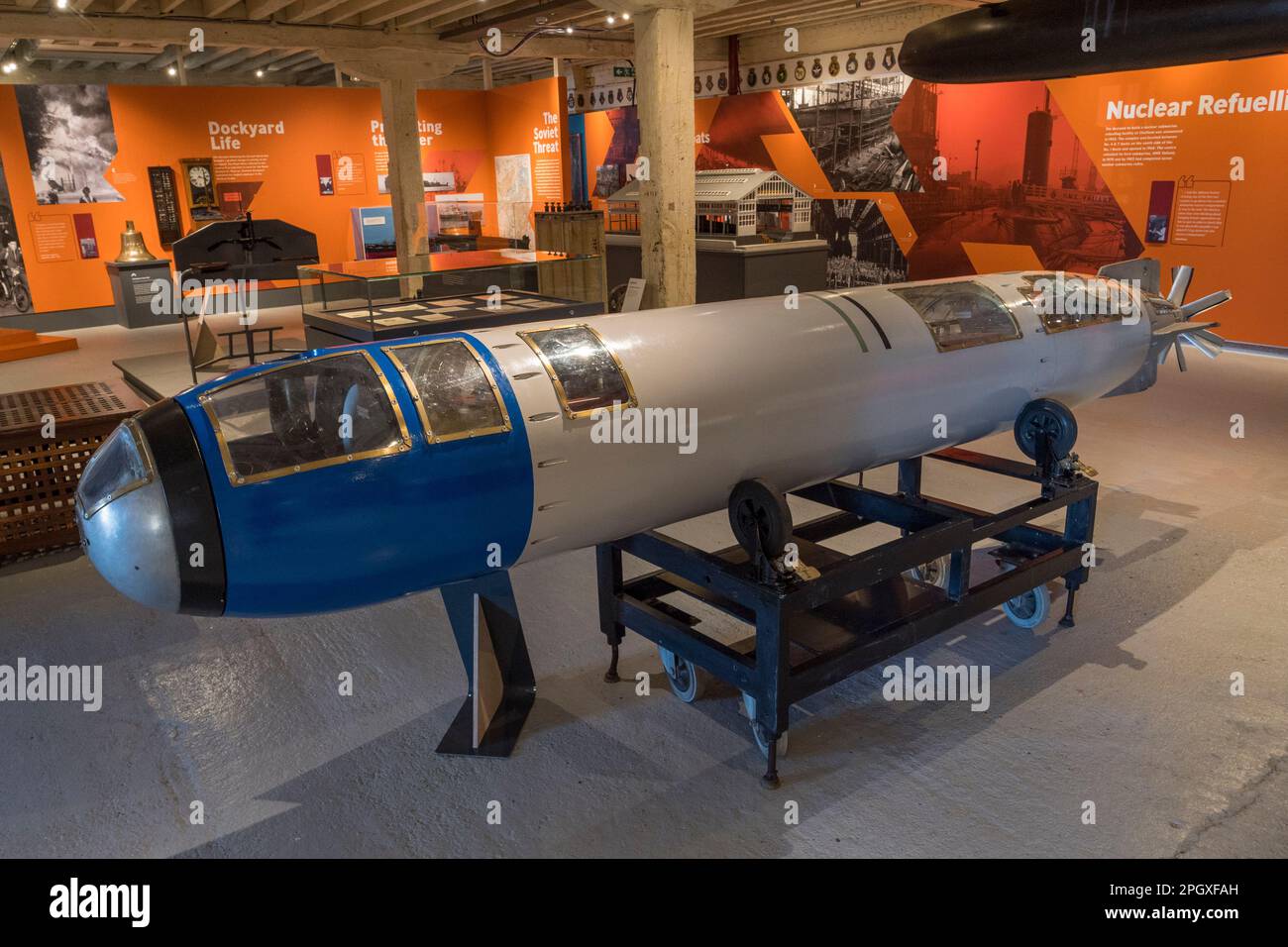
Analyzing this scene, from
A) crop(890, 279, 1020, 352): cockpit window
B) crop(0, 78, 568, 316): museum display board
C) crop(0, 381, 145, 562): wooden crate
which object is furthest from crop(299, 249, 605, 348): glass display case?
crop(0, 78, 568, 316): museum display board

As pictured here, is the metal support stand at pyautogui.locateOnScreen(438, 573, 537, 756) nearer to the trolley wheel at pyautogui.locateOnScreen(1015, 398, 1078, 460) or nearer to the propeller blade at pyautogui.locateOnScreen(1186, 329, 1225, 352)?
the trolley wheel at pyautogui.locateOnScreen(1015, 398, 1078, 460)

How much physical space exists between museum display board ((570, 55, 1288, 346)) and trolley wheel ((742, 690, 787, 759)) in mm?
9228

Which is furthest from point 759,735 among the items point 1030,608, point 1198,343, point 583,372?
point 1198,343

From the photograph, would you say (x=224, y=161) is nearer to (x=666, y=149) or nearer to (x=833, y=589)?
(x=666, y=149)

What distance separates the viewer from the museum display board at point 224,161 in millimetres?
13352

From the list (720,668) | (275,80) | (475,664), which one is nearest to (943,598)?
(720,668)

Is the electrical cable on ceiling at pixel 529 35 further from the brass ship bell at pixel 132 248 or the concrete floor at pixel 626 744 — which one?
the concrete floor at pixel 626 744

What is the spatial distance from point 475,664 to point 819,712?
1408 mm

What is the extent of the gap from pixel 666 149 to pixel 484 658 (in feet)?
16.4

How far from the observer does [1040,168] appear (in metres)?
11.6

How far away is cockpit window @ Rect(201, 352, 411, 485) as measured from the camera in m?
3.00

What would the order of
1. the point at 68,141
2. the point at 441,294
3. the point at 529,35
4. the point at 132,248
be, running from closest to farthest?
the point at 441,294, the point at 529,35, the point at 68,141, the point at 132,248

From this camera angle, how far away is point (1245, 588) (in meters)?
4.83

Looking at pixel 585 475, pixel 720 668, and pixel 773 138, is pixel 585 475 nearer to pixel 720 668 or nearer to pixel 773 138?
pixel 720 668
